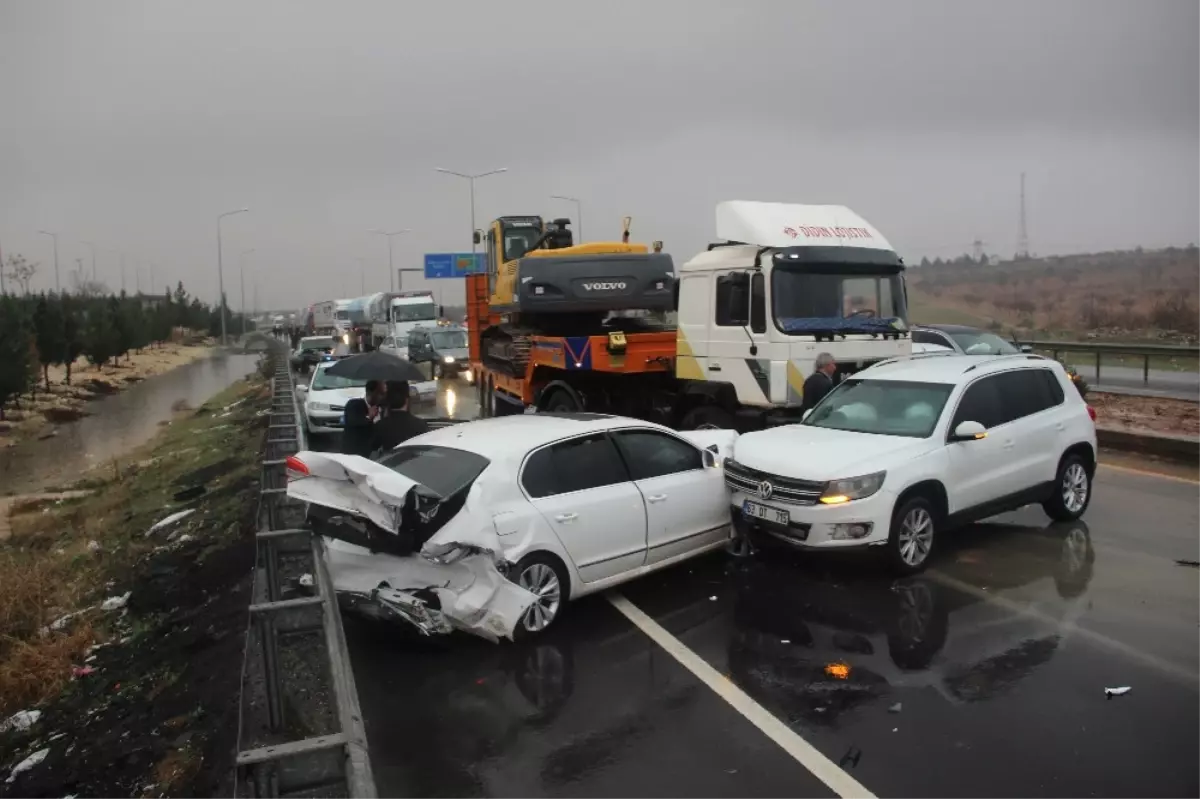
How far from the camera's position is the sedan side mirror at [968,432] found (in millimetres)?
7609

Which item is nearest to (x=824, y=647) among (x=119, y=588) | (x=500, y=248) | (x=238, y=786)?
(x=238, y=786)

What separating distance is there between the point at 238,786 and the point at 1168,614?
6.34 meters

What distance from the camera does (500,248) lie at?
17766 millimetres

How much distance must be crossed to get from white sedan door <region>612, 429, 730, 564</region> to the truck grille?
0.37 feet

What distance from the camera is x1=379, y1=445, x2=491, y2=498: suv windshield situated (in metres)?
6.25

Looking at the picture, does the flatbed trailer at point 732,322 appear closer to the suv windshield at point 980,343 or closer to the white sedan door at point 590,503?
the white sedan door at point 590,503

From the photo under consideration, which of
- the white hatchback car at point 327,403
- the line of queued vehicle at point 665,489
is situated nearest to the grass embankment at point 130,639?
the white hatchback car at point 327,403

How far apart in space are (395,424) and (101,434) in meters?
26.6

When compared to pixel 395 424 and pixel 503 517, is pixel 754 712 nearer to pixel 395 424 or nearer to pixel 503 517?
pixel 503 517

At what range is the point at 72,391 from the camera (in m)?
42.2

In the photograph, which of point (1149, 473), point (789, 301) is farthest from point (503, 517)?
point (1149, 473)

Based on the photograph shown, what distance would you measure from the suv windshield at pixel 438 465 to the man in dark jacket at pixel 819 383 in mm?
4515

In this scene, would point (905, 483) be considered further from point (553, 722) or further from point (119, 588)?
point (119, 588)

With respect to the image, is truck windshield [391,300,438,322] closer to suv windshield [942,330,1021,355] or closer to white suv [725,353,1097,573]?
suv windshield [942,330,1021,355]
